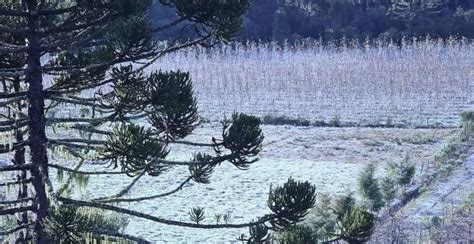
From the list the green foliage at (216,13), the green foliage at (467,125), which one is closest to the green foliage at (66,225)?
the green foliage at (216,13)

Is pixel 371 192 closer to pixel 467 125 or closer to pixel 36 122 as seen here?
pixel 36 122

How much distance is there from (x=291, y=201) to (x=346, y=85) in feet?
50.6

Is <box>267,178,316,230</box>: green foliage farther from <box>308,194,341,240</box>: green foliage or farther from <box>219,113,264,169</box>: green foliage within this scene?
<box>308,194,341,240</box>: green foliage

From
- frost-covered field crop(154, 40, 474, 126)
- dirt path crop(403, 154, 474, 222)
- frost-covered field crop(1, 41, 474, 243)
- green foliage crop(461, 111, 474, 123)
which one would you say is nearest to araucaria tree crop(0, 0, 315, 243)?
frost-covered field crop(1, 41, 474, 243)

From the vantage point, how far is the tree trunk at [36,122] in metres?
3.15

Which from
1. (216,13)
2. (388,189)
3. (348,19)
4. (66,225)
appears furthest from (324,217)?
(348,19)

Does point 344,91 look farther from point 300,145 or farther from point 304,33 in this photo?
point 304,33

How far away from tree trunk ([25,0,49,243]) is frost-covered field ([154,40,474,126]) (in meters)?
12.5

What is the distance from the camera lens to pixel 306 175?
35.8 feet

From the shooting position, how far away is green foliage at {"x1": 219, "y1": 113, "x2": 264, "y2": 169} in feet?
10.6

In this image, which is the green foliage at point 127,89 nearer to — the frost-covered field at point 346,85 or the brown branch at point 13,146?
the brown branch at point 13,146

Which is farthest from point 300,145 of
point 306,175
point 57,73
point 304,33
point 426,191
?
point 304,33

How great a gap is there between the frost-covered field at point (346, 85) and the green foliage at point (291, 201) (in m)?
12.0

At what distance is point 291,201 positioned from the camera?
3270 mm
